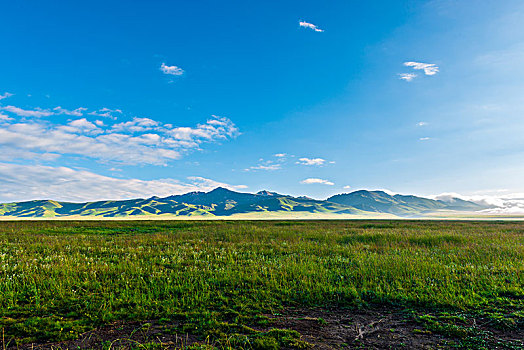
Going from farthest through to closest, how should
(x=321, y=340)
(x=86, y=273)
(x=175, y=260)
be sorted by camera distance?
(x=175, y=260), (x=86, y=273), (x=321, y=340)

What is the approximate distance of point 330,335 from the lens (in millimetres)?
6633

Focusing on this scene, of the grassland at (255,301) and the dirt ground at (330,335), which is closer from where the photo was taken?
the dirt ground at (330,335)

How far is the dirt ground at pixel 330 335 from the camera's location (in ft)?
19.8

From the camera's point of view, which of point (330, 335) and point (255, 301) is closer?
point (330, 335)

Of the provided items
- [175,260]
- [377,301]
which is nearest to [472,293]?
[377,301]

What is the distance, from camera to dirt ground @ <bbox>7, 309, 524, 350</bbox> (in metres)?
6.03

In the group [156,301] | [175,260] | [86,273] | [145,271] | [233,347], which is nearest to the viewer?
[233,347]

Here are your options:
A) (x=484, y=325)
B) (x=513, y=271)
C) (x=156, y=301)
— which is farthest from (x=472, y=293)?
(x=156, y=301)

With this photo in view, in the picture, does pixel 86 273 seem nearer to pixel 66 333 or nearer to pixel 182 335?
pixel 66 333

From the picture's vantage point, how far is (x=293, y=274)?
39.3ft

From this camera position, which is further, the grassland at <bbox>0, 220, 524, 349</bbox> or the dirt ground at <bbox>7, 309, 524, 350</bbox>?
the grassland at <bbox>0, 220, 524, 349</bbox>

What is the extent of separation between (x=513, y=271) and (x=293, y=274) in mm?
10917

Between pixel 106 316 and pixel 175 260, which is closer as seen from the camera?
pixel 106 316

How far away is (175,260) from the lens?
594 inches
